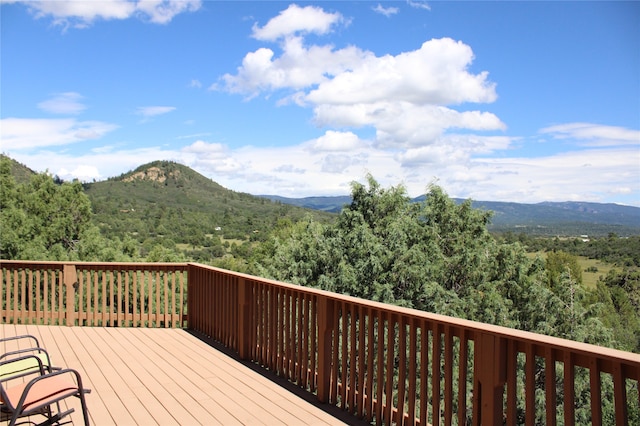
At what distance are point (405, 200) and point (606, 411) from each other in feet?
40.8

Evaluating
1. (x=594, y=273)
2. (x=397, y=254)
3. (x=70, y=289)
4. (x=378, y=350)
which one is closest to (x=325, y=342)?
(x=378, y=350)

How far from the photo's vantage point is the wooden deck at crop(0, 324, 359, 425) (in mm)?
3676

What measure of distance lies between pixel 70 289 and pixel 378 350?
17.8ft

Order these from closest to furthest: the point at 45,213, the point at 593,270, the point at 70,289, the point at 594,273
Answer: the point at 70,289
the point at 45,213
the point at 594,273
the point at 593,270

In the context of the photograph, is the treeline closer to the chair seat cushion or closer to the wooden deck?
the wooden deck

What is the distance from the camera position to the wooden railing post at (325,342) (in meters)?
3.99

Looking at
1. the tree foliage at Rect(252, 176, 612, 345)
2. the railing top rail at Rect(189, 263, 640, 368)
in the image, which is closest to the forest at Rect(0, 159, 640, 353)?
the tree foliage at Rect(252, 176, 612, 345)

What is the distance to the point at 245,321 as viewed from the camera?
539cm

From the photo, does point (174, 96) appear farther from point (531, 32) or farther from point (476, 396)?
point (476, 396)

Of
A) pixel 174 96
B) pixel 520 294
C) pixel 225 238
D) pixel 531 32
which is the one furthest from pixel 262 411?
pixel 225 238

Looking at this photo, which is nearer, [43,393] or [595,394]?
[595,394]

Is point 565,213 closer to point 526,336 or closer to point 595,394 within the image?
point 526,336

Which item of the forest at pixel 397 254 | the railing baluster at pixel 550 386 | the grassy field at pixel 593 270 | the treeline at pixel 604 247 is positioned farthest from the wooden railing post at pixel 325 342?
the grassy field at pixel 593 270

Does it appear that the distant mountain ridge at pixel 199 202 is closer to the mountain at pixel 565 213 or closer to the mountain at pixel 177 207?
the mountain at pixel 177 207
